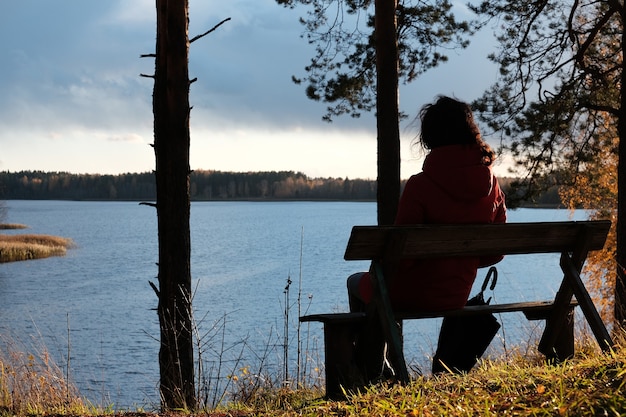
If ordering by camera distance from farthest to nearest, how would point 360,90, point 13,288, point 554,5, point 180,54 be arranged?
point 13,288 → point 554,5 → point 360,90 → point 180,54

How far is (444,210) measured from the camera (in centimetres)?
471

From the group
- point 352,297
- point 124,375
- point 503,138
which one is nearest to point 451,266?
point 352,297

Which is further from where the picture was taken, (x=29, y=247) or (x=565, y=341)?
(x=29, y=247)

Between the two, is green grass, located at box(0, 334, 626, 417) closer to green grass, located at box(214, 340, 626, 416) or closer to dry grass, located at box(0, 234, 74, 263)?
green grass, located at box(214, 340, 626, 416)

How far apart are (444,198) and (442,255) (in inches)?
13.5

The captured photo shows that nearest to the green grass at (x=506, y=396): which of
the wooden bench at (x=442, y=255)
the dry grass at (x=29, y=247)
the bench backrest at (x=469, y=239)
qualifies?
the wooden bench at (x=442, y=255)

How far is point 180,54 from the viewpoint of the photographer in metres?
7.02

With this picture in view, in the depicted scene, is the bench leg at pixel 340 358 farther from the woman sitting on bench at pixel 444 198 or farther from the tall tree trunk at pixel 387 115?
the tall tree trunk at pixel 387 115

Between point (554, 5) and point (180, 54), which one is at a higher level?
point (554, 5)

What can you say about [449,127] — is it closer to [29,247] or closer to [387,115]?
[387,115]

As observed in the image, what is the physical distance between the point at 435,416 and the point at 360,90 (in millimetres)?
7309

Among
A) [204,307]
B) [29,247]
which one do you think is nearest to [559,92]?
[204,307]

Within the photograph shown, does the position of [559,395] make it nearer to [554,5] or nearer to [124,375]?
[554,5]

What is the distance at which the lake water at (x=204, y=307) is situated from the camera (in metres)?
13.6
